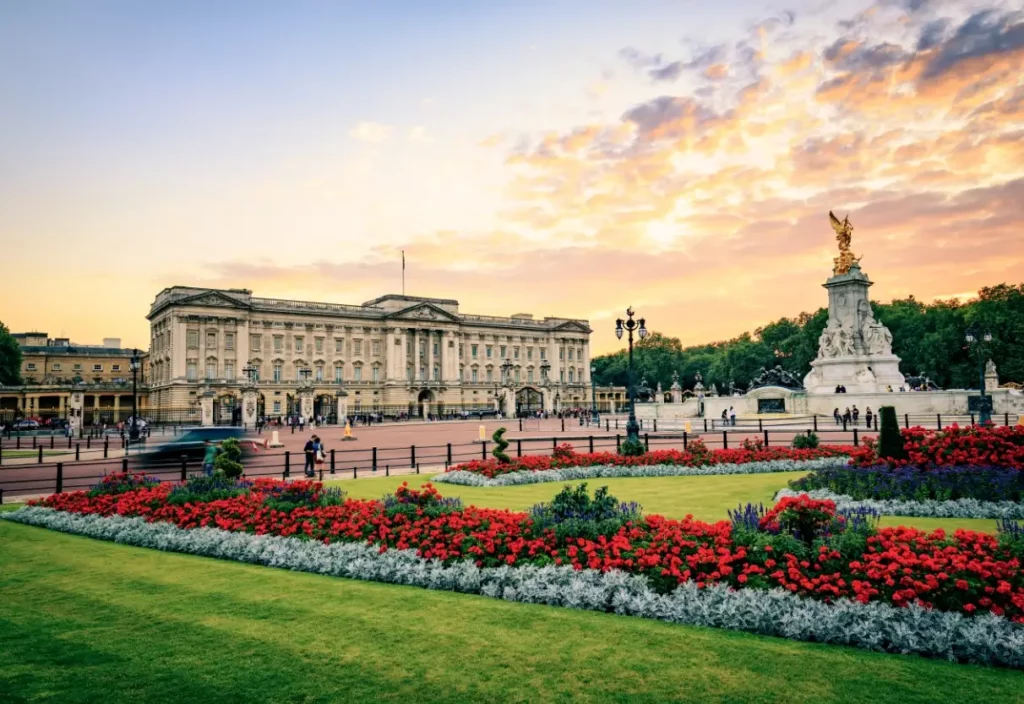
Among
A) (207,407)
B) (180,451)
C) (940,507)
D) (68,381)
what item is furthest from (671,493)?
(68,381)

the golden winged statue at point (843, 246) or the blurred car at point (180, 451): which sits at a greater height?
the golden winged statue at point (843, 246)

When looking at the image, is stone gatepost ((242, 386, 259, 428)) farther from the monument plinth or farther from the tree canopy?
the tree canopy

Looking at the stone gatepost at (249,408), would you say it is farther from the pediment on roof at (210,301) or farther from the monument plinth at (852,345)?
the monument plinth at (852,345)

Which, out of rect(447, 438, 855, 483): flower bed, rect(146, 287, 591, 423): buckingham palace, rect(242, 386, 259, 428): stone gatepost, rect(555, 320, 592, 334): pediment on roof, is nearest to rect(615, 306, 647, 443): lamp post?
rect(447, 438, 855, 483): flower bed

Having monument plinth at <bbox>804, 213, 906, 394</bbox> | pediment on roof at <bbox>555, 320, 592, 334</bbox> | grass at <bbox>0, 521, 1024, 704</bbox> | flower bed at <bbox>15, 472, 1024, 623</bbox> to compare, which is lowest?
grass at <bbox>0, 521, 1024, 704</bbox>

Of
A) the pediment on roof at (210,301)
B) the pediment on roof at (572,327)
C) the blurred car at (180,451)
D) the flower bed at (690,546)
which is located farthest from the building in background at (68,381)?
the flower bed at (690,546)

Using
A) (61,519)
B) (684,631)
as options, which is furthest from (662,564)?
(61,519)

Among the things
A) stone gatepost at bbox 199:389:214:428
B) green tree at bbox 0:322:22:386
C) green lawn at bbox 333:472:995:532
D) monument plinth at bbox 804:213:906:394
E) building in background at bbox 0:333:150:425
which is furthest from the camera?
building in background at bbox 0:333:150:425

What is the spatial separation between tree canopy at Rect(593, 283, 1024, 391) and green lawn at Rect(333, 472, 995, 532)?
6536 centimetres

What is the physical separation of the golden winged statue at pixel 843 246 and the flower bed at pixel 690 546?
48.9m

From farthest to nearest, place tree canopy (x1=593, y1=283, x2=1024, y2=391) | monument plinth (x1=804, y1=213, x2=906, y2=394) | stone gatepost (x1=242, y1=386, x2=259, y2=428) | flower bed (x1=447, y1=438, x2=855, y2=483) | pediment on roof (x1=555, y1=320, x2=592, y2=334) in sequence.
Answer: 1. pediment on roof (x1=555, y1=320, x2=592, y2=334)
2. tree canopy (x1=593, y1=283, x2=1024, y2=391)
3. stone gatepost (x1=242, y1=386, x2=259, y2=428)
4. monument plinth (x1=804, y1=213, x2=906, y2=394)
5. flower bed (x1=447, y1=438, x2=855, y2=483)

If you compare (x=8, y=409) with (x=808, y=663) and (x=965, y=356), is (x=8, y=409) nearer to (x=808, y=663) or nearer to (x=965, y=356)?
(x=808, y=663)

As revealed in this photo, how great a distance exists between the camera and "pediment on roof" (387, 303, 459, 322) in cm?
10819

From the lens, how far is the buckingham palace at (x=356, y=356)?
9062 cm
